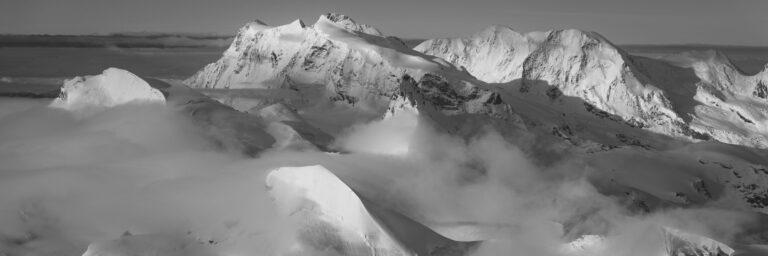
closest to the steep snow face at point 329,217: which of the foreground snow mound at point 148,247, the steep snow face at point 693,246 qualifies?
the foreground snow mound at point 148,247

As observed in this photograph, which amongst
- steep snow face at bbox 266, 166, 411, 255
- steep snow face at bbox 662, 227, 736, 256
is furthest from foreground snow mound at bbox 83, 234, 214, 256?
steep snow face at bbox 662, 227, 736, 256

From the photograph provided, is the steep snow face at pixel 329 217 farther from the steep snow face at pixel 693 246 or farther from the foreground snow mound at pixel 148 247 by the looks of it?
the steep snow face at pixel 693 246

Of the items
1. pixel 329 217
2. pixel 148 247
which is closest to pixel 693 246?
pixel 329 217

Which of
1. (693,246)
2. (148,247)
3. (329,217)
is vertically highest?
(693,246)

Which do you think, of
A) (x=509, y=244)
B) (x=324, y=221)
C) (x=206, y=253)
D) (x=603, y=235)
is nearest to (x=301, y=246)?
(x=324, y=221)

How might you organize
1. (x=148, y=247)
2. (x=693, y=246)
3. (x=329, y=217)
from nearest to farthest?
(x=693, y=246), (x=148, y=247), (x=329, y=217)

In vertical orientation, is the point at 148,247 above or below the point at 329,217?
below

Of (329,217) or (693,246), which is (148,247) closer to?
(329,217)

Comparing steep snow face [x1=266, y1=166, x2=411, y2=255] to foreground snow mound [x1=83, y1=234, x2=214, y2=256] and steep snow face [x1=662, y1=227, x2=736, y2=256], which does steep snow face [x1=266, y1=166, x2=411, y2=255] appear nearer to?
foreground snow mound [x1=83, y1=234, x2=214, y2=256]
